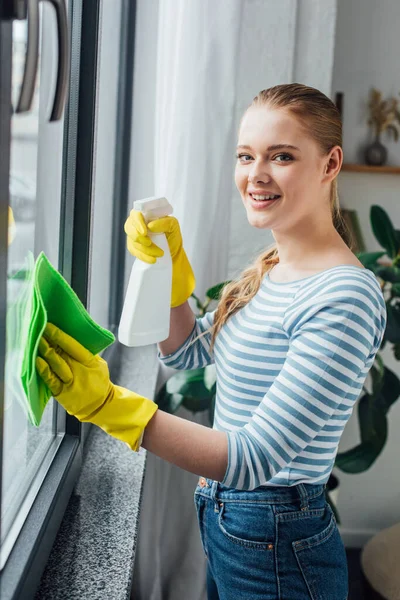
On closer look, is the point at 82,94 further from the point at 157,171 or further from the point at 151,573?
the point at 151,573

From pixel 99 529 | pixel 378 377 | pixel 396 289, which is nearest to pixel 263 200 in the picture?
pixel 99 529

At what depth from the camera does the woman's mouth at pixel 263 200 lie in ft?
3.42

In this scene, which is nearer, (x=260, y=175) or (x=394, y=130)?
(x=260, y=175)

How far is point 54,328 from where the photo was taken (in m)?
0.79

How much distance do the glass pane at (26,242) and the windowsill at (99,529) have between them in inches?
3.5

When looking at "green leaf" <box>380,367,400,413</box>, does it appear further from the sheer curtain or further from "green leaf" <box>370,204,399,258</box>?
the sheer curtain

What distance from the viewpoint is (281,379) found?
35.2 inches

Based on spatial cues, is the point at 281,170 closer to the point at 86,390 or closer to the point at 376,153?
the point at 86,390

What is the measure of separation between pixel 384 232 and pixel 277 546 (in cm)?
123

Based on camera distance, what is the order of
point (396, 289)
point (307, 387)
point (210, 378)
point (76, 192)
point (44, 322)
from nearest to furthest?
point (44, 322) < point (307, 387) < point (76, 192) < point (210, 378) < point (396, 289)

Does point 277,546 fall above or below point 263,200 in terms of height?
below

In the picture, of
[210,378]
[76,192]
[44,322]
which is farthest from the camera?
[210,378]

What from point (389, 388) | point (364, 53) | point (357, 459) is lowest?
point (357, 459)

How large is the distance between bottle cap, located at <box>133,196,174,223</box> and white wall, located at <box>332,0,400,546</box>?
154cm
